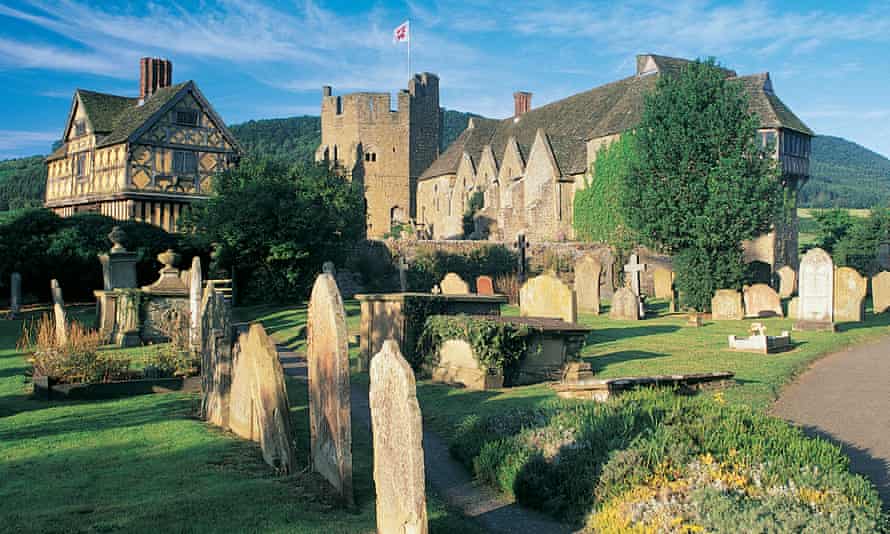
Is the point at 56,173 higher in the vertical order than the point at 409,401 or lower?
higher

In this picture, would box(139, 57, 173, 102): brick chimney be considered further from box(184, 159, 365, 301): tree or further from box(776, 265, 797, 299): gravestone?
box(776, 265, 797, 299): gravestone

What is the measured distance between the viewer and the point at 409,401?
5430mm

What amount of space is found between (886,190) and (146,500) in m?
144

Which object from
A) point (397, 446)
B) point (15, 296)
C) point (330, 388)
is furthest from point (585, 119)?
point (397, 446)

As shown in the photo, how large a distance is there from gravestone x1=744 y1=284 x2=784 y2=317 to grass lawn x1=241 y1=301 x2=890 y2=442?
992mm

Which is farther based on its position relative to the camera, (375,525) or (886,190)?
(886,190)

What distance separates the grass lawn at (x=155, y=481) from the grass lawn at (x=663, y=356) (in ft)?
6.69

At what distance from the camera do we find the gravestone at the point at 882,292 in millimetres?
25438

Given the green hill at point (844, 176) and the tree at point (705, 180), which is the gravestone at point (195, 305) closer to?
the tree at point (705, 180)

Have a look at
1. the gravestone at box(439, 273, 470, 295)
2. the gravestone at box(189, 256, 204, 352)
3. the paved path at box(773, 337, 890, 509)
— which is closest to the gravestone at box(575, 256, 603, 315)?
the gravestone at box(439, 273, 470, 295)

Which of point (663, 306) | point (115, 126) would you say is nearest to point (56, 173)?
point (115, 126)

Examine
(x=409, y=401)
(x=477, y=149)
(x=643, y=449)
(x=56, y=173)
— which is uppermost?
(x=477, y=149)

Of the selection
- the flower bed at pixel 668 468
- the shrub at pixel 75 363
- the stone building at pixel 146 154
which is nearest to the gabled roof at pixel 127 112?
the stone building at pixel 146 154

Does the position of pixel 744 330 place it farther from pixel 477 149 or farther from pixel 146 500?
pixel 477 149
